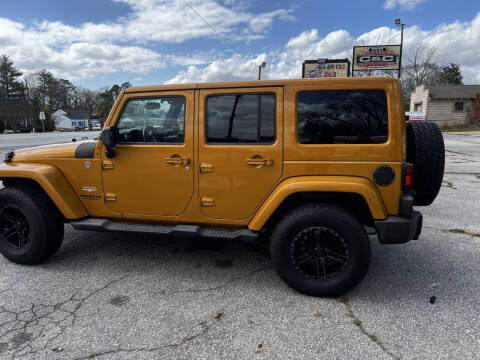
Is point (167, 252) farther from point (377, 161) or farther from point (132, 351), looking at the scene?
point (377, 161)

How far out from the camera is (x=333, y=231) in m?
2.86

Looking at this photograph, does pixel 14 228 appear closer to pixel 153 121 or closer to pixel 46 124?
pixel 153 121

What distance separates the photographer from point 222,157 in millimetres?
3066

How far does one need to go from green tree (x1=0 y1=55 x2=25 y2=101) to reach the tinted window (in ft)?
246

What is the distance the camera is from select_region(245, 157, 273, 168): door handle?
296 centimetres

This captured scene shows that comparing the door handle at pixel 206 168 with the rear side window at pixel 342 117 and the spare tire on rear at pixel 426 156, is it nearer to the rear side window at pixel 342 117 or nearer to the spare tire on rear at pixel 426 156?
the rear side window at pixel 342 117

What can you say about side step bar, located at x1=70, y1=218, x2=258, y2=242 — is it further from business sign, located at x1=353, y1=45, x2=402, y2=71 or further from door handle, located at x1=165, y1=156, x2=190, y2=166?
business sign, located at x1=353, y1=45, x2=402, y2=71

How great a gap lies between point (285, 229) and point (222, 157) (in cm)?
86

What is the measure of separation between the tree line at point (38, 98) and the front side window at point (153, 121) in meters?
21.1

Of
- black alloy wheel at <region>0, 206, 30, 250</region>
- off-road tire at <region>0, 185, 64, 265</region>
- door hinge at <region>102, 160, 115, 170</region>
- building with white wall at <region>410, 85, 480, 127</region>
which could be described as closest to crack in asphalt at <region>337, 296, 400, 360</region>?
door hinge at <region>102, 160, 115, 170</region>

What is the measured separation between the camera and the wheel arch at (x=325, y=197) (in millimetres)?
2750

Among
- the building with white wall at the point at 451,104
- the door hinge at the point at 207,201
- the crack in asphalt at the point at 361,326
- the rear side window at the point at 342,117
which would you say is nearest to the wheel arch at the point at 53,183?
the door hinge at the point at 207,201

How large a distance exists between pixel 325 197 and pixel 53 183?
2677 mm

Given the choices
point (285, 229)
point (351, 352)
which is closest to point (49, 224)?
point (285, 229)
